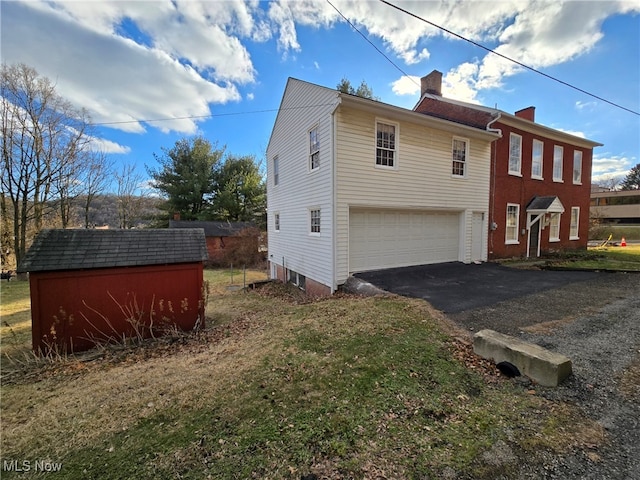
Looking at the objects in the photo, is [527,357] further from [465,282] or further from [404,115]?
[404,115]

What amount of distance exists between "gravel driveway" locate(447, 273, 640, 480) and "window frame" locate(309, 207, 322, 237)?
5260mm

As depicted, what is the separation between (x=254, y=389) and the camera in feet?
11.2

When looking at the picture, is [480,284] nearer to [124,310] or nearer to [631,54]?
[631,54]

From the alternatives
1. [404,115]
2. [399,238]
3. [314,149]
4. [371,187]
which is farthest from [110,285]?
[404,115]

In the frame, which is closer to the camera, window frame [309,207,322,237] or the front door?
window frame [309,207,322,237]

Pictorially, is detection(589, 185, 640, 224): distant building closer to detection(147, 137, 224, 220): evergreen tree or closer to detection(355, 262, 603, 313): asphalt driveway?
detection(355, 262, 603, 313): asphalt driveway

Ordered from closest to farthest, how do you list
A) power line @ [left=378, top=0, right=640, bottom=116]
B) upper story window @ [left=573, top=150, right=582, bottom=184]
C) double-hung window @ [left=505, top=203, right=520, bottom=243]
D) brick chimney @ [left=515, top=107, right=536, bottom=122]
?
power line @ [left=378, top=0, right=640, bottom=116]
double-hung window @ [left=505, top=203, right=520, bottom=243]
brick chimney @ [left=515, top=107, right=536, bottom=122]
upper story window @ [left=573, top=150, right=582, bottom=184]

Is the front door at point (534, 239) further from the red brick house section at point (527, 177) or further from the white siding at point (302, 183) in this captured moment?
the white siding at point (302, 183)

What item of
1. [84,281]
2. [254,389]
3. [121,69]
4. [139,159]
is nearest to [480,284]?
[254,389]

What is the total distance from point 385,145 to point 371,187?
5.32 ft

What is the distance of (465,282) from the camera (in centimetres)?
866

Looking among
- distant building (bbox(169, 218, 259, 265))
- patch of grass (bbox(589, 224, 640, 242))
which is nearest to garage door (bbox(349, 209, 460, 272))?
distant building (bbox(169, 218, 259, 265))

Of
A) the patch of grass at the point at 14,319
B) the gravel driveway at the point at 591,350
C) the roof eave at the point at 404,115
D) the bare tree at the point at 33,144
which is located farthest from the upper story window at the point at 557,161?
the bare tree at the point at 33,144

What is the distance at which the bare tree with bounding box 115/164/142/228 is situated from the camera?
83.7ft
